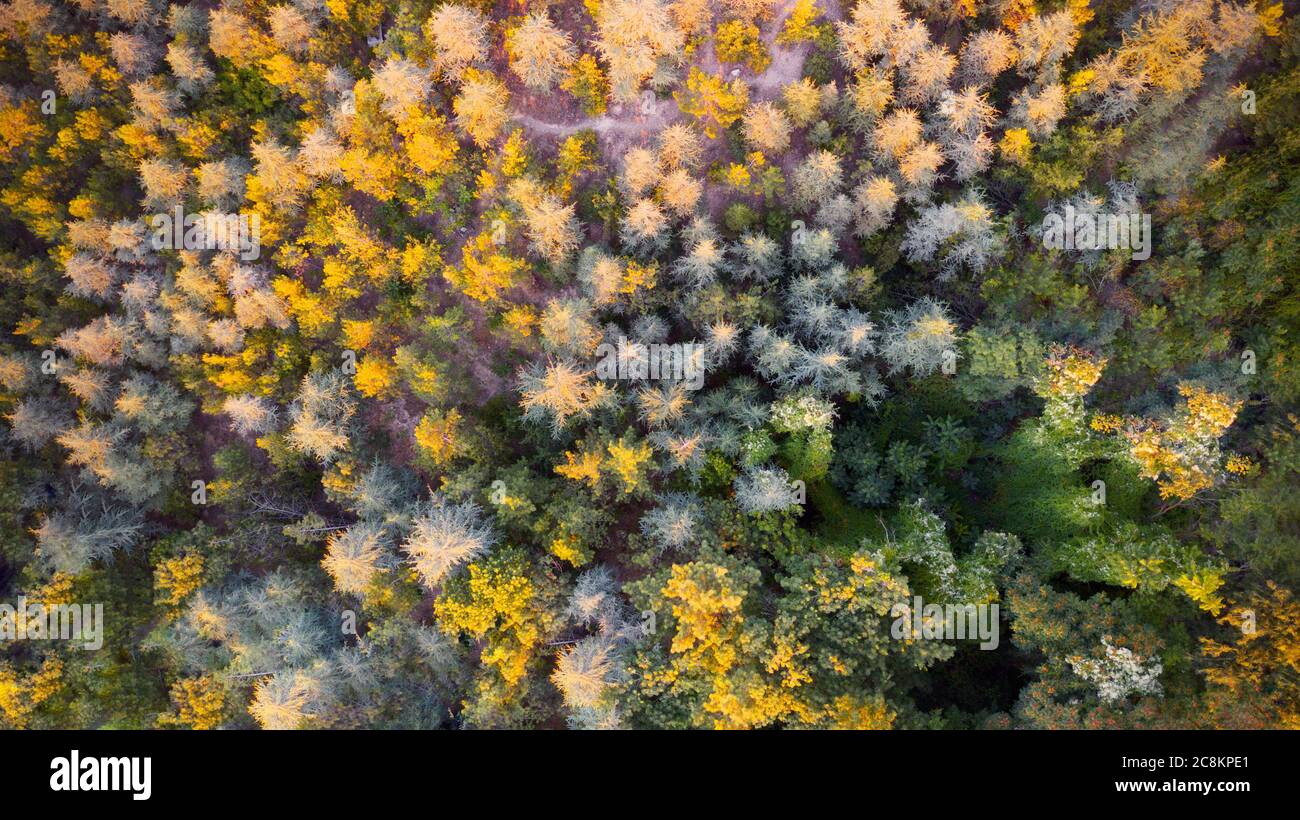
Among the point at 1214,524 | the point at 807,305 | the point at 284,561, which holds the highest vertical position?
the point at 807,305

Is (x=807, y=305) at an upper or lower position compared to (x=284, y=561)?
upper

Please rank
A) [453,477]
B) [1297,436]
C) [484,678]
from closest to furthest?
[1297,436] → [484,678] → [453,477]

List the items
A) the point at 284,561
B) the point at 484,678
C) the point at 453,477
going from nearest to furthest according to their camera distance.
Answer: the point at 484,678, the point at 453,477, the point at 284,561

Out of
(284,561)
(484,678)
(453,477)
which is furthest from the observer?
(284,561)
